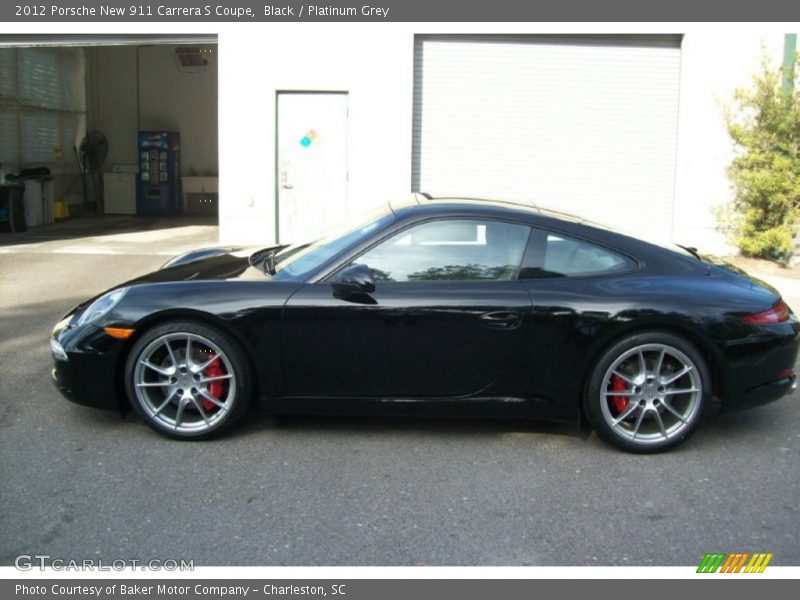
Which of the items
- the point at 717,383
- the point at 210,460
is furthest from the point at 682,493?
the point at 210,460

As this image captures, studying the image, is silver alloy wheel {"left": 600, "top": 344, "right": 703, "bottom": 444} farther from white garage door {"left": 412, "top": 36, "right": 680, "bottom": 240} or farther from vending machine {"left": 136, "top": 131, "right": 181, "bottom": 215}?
vending machine {"left": 136, "top": 131, "right": 181, "bottom": 215}

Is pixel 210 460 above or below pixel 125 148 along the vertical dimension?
below

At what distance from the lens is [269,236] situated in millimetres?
11969

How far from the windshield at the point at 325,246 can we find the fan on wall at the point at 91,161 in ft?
48.3

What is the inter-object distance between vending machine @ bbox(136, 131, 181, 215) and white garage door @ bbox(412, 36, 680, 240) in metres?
9.21

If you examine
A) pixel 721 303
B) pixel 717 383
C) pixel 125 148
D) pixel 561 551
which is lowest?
pixel 561 551

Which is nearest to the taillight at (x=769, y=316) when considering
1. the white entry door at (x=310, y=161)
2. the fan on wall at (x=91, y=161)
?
the white entry door at (x=310, y=161)

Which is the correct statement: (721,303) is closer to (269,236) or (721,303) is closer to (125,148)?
(269,236)

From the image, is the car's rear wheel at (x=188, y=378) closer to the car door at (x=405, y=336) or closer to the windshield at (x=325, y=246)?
the car door at (x=405, y=336)

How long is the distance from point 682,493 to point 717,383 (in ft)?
2.62

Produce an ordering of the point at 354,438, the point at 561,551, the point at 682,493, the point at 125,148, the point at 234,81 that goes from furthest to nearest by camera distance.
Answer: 1. the point at 125,148
2. the point at 234,81
3. the point at 354,438
4. the point at 682,493
5. the point at 561,551

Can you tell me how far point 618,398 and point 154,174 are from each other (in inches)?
648

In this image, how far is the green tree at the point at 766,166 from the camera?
1061 cm

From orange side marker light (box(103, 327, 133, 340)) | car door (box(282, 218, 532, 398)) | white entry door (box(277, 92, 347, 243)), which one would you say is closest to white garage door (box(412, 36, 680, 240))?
white entry door (box(277, 92, 347, 243))
